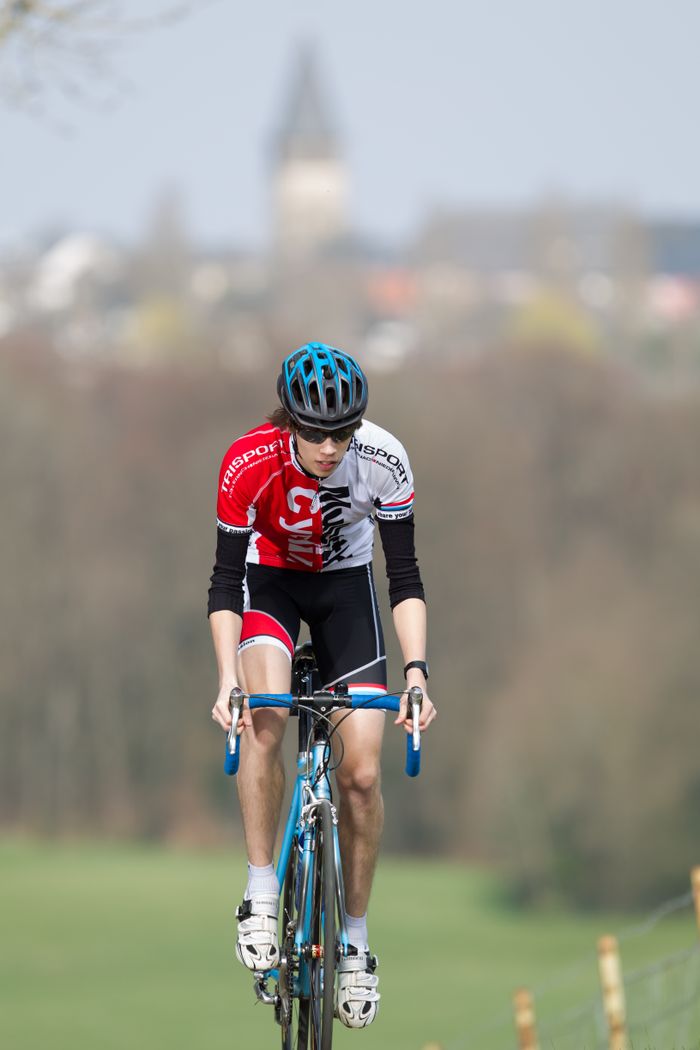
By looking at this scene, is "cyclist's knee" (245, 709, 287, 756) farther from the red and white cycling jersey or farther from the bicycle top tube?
the red and white cycling jersey

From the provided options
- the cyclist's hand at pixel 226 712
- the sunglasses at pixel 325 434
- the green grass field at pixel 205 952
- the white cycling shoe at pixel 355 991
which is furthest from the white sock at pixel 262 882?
the green grass field at pixel 205 952

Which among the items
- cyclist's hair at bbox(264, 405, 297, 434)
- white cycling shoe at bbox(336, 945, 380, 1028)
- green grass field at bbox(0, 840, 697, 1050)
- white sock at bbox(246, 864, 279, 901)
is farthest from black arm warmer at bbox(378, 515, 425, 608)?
green grass field at bbox(0, 840, 697, 1050)

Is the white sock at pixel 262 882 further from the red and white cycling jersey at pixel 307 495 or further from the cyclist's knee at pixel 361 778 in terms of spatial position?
the red and white cycling jersey at pixel 307 495

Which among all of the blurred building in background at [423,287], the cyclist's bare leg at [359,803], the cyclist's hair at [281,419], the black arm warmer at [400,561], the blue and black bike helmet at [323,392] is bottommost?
the cyclist's bare leg at [359,803]

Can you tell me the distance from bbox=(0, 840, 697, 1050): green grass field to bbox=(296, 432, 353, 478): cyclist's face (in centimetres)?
3240

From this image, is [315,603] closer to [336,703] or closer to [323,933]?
[336,703]

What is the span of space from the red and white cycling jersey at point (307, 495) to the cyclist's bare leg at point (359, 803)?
689 millimetres

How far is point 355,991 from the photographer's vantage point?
24.0 feet

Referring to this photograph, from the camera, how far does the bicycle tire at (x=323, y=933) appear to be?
6.88 metres

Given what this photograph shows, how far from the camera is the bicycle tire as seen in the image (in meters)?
6.88

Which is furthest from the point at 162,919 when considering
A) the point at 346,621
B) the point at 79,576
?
the point at 346,621

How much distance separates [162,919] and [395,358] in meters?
35.1

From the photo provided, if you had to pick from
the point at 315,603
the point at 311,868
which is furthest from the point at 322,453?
the point at 311,868

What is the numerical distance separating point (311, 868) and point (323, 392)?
1.84 metres
